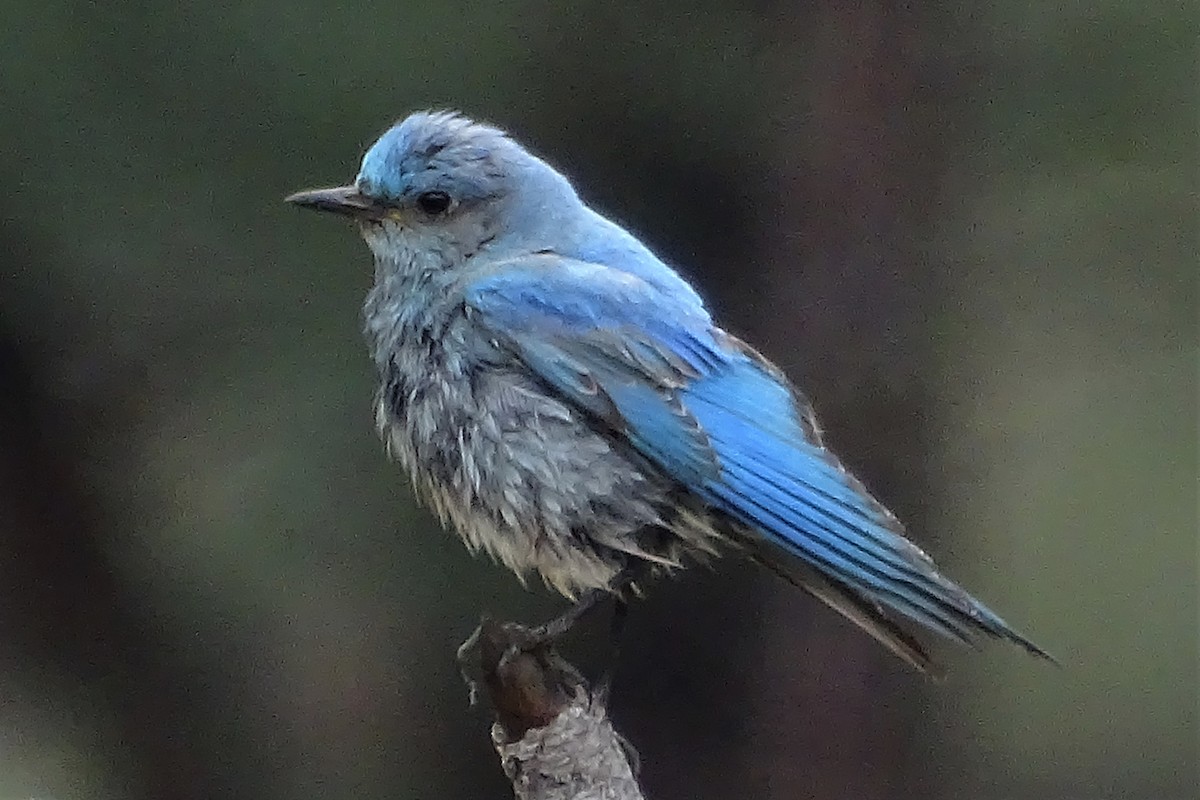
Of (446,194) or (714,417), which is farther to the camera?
(446,194)

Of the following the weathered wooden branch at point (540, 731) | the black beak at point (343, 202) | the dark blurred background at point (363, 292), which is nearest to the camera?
the weathered wooden branch at point (540, 731)

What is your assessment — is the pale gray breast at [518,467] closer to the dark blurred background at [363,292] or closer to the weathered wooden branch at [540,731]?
the weathered wooden branch at [540,731]

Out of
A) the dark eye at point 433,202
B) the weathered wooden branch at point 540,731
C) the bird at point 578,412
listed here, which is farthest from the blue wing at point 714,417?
the weathered wooden branch at point 540,731

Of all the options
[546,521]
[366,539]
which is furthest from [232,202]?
[546,521]

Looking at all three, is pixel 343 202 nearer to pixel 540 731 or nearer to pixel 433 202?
pixel 433 202

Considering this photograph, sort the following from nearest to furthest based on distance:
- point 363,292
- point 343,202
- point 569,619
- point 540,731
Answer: point 540,731 → point 569,619 → point 343,202 → point 363,292

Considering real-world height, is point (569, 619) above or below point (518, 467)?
below

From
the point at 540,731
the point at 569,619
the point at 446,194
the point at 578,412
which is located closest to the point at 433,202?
the point at 446,194

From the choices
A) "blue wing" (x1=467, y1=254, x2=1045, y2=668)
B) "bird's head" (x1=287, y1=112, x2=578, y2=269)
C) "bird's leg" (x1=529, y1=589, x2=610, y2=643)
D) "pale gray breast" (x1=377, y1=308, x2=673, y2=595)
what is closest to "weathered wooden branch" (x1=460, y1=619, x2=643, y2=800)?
"bird's leg" (x1=529, y1=589, x2=610, y2=643)

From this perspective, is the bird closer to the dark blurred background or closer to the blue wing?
the blue wing


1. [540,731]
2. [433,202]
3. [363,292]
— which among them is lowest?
[540,731]
